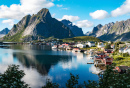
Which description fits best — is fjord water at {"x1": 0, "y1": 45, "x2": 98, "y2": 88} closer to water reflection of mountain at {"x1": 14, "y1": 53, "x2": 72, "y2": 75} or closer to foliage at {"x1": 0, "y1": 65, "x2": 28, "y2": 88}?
water reflection of mountain at {"x1": 14, "y1": 53, "x2": 72, "y2": 75}

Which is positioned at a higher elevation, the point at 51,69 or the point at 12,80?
the point at 12,80

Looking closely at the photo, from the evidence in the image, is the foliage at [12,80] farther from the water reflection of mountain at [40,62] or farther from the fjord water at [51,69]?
the water reflection of mountain at [40,62]

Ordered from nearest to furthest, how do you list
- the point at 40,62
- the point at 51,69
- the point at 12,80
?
the point at 12,80
the point at 51,69
the point at 40,62

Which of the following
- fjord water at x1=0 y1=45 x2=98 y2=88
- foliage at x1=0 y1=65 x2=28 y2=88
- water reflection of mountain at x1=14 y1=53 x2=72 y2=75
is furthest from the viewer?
water reflection of mountain at x1=14 y1=53 x2=72 y2=75

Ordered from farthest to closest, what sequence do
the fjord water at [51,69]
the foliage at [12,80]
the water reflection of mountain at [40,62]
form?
the water reflection of mountain at [40,62]
the fjord water at [51,69]
the foliage at [12,80]

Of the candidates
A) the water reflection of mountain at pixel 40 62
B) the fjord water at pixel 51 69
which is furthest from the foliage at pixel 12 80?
the water reflection of mountain at pixel 40 62

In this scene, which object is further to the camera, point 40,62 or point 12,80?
point 40,62

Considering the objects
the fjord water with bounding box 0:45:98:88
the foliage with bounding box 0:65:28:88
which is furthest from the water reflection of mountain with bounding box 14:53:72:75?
the foliage with bounding box 0:65:28:88

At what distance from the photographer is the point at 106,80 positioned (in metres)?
19.2

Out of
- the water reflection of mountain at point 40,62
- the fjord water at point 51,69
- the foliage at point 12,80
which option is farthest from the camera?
the water reflection of mountain at point 40,62

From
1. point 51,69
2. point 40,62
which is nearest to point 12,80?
point 51,69

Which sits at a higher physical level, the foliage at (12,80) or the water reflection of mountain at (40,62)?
the foliage at (12,80)

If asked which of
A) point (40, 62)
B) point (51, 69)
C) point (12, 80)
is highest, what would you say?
point (12, 80)

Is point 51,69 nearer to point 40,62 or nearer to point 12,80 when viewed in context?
point 40,62
